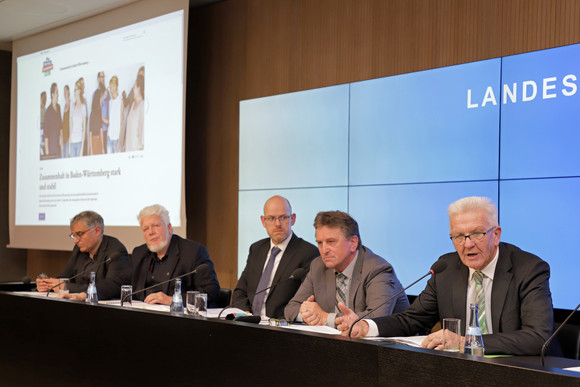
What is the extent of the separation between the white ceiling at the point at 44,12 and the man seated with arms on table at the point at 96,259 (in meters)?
2.65

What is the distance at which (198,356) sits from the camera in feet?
8.63

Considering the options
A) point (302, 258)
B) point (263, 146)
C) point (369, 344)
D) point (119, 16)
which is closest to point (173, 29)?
point (119, 16)

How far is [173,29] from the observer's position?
6.09 metres

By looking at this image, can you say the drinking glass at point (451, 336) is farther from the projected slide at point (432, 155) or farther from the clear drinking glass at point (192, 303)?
the projected slide at point (432, 155)

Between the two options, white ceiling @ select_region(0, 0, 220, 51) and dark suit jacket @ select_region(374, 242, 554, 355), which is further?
white ceiling @ select_region(0, 0, 220, 51)

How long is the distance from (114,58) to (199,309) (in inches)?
168

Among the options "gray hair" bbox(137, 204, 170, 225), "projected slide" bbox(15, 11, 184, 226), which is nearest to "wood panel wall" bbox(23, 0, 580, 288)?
"projected slide" bbox(15, 11, 184, 226)

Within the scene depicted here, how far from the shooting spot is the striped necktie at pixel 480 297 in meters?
2.66

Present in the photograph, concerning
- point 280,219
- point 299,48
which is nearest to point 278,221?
point 280,219

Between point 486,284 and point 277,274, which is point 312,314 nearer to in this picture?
point 486,284

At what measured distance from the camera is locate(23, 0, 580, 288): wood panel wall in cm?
431

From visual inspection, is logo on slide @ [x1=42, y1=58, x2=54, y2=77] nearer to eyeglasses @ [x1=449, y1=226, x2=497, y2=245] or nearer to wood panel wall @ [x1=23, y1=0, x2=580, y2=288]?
wood panel wall @ [x1=23, y1=0, x2=580, y2=288]

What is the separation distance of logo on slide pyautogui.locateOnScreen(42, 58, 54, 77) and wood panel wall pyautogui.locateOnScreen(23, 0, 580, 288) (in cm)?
188

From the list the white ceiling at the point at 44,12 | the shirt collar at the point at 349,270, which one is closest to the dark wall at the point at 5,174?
the white ceiling at the point at 44,12
